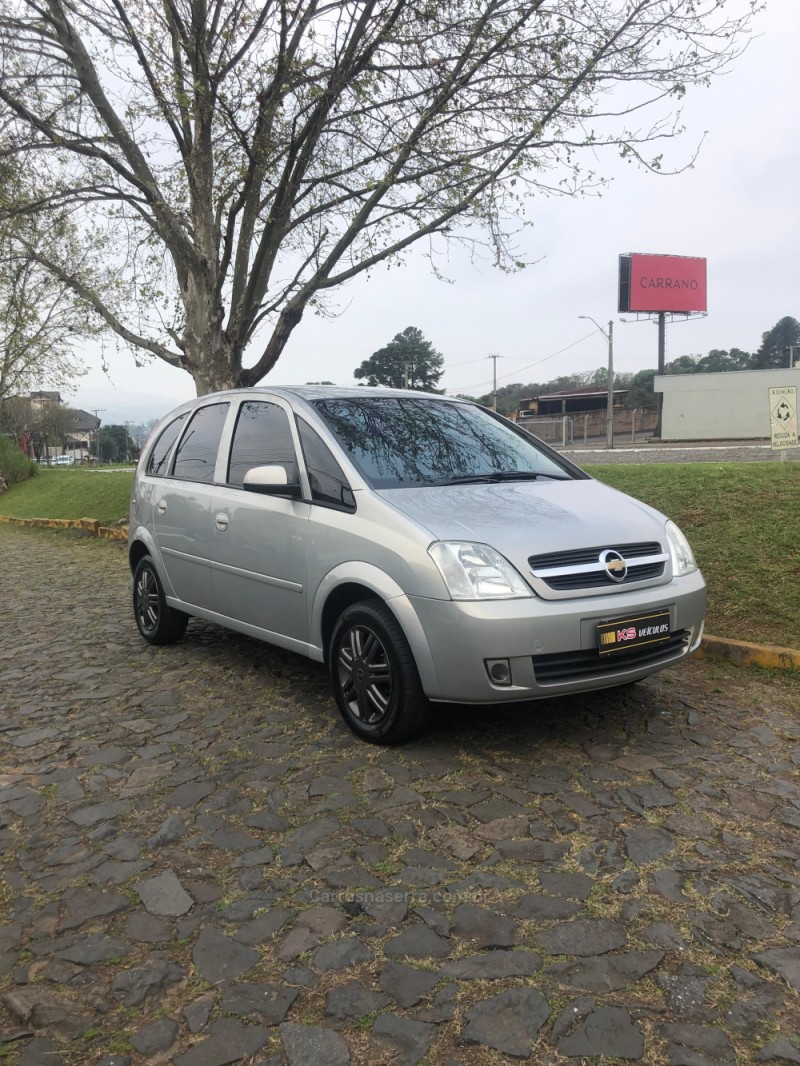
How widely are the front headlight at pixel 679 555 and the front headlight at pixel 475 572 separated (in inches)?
40.5

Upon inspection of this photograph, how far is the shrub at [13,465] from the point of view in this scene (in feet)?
96.2

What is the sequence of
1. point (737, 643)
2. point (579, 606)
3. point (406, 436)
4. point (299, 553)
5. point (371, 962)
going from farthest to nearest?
point (737, 643)
point (406, 436)
point (299, 553)
point (579, 606)
point (371, 962)

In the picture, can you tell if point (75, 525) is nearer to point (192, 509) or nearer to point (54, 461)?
point (192, 509)

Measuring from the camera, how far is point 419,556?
3.79 m

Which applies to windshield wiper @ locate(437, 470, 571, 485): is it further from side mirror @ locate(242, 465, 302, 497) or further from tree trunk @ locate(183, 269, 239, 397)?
tree trunk @ locate(183, 269, 239, 397)

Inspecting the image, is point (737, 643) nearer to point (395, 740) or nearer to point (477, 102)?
point (395, 740)

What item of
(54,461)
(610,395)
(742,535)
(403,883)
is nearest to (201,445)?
(403,883)

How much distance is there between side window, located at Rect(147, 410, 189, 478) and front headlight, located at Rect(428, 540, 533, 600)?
10.6ft

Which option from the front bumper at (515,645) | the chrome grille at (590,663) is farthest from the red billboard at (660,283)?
the front bumper at (515,645)

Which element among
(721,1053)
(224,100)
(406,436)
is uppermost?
(224,100)

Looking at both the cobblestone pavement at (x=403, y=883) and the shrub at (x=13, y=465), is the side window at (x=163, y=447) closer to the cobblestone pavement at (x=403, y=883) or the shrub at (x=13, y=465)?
the cobblestone pavement at (x=403, y=883)

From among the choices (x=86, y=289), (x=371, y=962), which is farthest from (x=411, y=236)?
(x=371, y=962)

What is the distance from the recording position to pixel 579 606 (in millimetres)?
3742

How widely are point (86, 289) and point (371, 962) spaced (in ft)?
45.2
